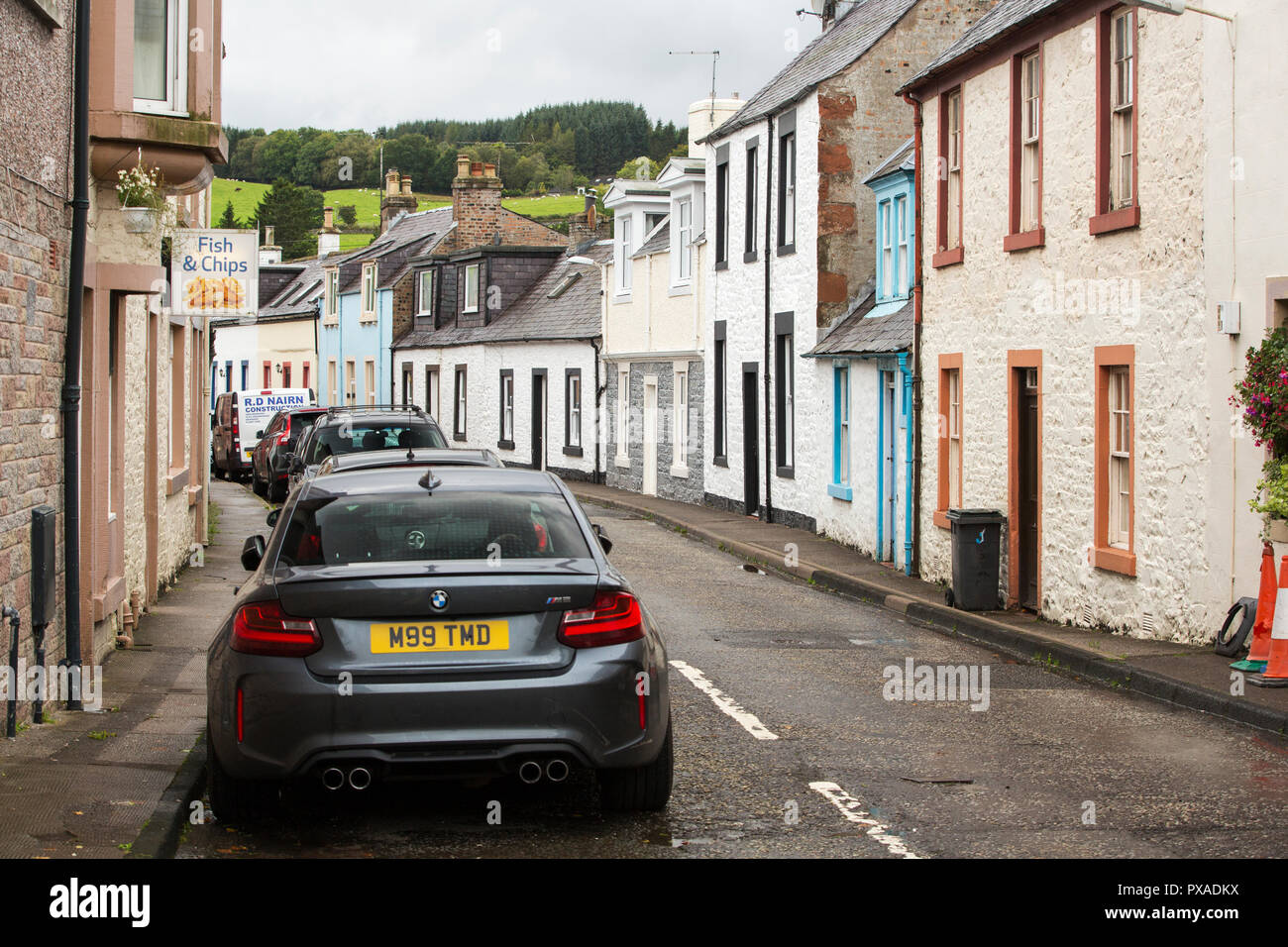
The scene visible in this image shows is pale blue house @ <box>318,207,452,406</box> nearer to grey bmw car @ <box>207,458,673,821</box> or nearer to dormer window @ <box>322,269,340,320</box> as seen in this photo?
dormer window @ <box>322,269,340,320</box>

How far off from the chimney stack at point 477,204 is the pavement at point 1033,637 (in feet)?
92.2

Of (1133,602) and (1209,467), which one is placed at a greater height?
(1209,467)

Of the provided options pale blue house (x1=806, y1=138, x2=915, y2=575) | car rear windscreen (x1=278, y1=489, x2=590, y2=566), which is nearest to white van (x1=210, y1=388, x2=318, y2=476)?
pale blue house (x1=806, y1=138, x2=915, y2=575)

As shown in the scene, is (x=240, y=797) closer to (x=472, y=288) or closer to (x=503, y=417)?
(x=503, y=417)

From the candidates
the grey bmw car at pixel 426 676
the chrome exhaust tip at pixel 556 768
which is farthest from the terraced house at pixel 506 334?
the chrome exhaust tip at pixel 556 768

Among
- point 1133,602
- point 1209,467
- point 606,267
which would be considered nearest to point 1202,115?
point 1209,467

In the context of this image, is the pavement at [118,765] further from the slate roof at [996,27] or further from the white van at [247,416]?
the white van at [247,416]

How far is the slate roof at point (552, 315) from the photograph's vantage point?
1517 inches

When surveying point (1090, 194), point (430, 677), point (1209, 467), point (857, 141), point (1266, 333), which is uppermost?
point (857, 141)

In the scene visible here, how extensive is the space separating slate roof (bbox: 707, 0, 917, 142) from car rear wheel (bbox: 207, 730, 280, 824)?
62.2 ft

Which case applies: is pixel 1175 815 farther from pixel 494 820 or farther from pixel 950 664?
pixel 950 664

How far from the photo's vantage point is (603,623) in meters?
6.59

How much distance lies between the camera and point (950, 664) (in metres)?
12.5

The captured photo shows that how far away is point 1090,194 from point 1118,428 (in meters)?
2.15
